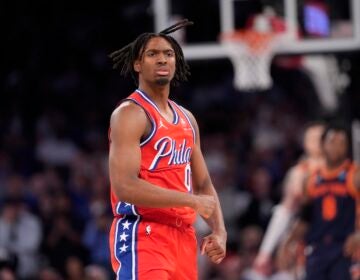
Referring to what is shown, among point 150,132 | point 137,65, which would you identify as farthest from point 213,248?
point 137,65

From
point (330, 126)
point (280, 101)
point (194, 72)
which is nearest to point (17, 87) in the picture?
point (194, 72)

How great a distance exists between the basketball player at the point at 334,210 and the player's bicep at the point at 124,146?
11.6ft

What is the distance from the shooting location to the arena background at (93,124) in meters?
13.2

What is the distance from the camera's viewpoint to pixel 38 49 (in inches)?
670

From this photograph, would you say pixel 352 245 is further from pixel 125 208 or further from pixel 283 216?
pixel 125 208

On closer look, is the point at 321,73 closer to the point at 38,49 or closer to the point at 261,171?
the point at 261,171

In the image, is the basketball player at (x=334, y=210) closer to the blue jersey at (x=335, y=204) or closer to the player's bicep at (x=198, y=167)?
the blue jersey at (x=335, y=204)

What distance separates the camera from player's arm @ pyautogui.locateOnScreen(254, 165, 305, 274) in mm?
10422

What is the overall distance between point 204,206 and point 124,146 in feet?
1.85

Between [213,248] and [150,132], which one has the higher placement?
[150,132]

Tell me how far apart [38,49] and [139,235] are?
11.1m

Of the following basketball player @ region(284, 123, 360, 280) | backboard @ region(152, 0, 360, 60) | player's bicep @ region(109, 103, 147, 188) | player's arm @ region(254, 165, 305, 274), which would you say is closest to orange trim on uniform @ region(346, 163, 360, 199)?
basketball player @ region(284, 123, 360, 280)

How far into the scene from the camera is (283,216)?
11.2 m

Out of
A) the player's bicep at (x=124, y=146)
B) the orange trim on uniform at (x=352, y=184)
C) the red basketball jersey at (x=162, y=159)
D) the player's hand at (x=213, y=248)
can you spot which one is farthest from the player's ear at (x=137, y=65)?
the orange trim on uniform at (x=352, y=184)
